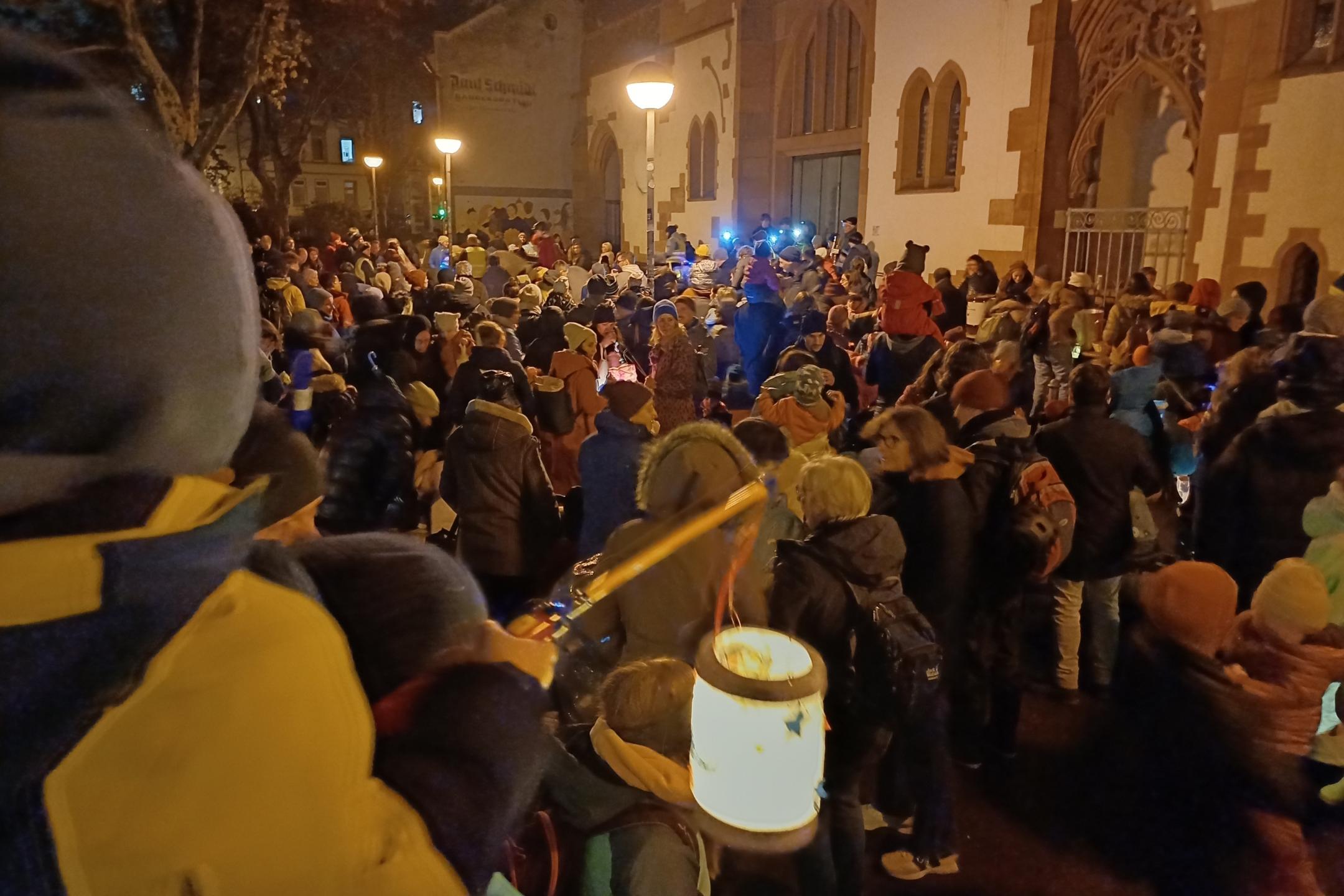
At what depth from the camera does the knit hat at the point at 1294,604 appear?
2.88m

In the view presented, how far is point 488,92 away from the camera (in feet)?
98.9

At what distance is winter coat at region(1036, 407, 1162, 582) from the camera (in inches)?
165

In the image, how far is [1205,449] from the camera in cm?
498

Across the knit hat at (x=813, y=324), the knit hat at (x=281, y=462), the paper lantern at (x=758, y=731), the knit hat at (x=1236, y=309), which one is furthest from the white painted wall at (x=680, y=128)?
the paper lantern at (x=758, y=731)

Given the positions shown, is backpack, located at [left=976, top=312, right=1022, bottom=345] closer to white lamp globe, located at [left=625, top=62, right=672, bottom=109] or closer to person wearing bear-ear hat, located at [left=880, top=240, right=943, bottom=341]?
person wearing bear-ear hat, located at [left=880, top=240, right=943, bottom=341]

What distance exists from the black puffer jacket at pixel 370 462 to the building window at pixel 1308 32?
910 cm

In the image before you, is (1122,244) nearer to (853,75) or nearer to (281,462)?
(853,75)

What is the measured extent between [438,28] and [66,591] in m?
34.9

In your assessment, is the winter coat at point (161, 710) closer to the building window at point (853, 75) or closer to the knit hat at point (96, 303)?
the knit hat at point (96, 303)

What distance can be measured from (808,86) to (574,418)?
1551 centimetres

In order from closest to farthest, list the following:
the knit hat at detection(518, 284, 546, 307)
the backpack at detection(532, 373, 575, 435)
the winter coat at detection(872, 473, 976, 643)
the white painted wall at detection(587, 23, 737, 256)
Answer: the winter coat at detection(872, 473, 976, 643) → the backpack at detection(532, 373, 575, 435) → the knit hat at detection(518, 284, 546, 307) → the white painted wall at detection(587, 23, 737, 256)

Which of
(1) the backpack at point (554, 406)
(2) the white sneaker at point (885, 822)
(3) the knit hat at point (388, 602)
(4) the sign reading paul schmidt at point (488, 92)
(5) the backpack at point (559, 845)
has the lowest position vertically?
(2) the white sneaker at point (885, 822)

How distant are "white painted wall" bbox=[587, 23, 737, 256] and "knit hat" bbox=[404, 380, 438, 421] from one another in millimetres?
16415

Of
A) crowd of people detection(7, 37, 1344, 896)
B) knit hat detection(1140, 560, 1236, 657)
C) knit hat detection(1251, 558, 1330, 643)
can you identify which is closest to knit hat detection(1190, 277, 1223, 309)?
crowd of people detection(7, 37, 1344, 896)
